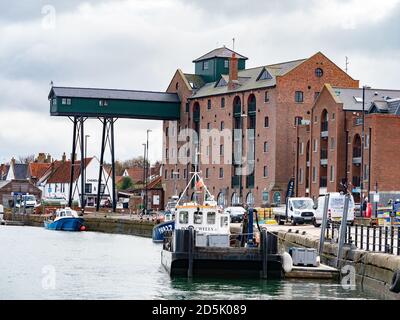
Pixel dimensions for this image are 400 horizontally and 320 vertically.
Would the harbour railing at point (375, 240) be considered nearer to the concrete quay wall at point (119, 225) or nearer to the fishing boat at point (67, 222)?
the concrete quay wall at point (119, 225)

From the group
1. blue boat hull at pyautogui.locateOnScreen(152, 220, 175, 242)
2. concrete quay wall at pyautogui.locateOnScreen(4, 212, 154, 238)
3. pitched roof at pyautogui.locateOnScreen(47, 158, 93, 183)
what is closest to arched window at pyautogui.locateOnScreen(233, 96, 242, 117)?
concrete quay wall at pyautogui.locateOnScreen(4, 212, 154, 238)

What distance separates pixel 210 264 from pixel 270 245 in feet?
7.93

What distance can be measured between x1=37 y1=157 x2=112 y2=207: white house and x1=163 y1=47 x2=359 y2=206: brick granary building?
1654 centimetres

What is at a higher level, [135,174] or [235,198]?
[135,174]

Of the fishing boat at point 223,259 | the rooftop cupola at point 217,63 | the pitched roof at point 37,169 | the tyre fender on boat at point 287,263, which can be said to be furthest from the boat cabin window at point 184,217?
the pitched roof at point 37,169

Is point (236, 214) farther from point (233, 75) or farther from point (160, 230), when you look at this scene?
point (233, 75)

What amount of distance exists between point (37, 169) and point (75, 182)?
116ft

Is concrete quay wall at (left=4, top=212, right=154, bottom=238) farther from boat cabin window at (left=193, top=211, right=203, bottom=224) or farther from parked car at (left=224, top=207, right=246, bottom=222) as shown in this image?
boat cabin window at (left=193, top=211, right=203, bottom=224)

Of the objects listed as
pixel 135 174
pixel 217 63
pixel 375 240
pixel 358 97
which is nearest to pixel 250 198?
pixel 358 97

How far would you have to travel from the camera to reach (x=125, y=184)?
17825 centimetres

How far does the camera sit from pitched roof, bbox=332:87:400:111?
9762cm

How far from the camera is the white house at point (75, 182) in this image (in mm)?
145875

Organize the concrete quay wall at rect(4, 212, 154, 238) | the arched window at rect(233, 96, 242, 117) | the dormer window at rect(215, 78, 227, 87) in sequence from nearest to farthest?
the concrete quay wall at rect(4, 212, 154, 238) → the arched window at rect(233, 96, 242, 117) → the dormer window at rect(215, 78, 227, 87)
